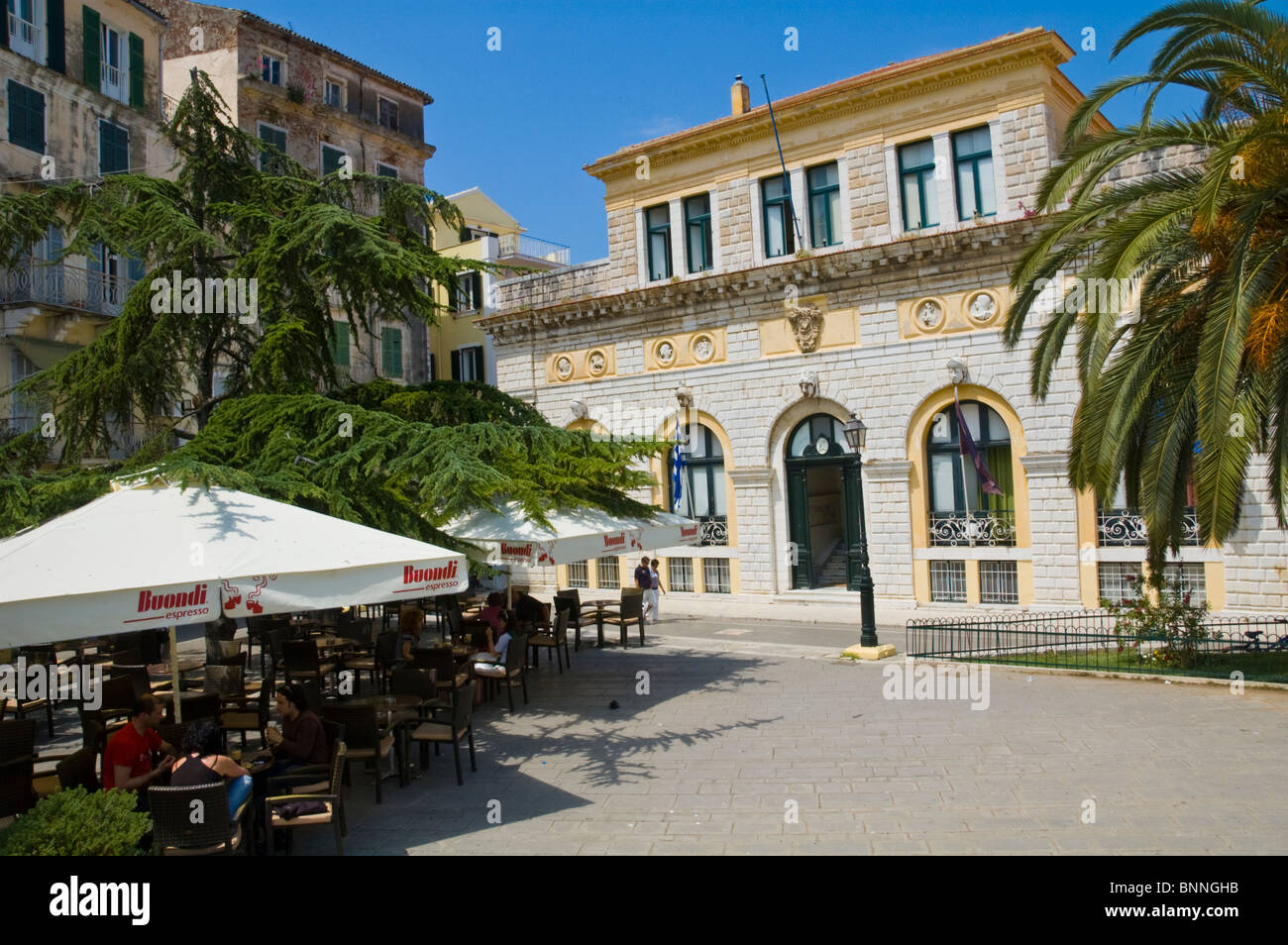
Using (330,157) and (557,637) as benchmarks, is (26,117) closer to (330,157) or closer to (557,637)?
(330,157)

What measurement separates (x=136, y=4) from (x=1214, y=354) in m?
28.5

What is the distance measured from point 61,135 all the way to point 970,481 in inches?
938

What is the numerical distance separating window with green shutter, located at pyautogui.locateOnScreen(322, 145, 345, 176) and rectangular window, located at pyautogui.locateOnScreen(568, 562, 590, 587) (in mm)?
16937

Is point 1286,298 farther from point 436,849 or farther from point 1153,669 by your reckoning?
point 436,849

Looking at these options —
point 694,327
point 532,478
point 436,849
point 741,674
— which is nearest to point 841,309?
point 694,327

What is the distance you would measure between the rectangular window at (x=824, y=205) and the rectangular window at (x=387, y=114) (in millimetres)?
19526

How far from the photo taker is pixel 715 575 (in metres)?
24.4

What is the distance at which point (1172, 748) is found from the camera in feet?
32.4

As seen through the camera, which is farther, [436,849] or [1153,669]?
[1153,669]

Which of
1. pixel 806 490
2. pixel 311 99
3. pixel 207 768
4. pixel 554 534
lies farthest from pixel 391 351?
pixel 207 768

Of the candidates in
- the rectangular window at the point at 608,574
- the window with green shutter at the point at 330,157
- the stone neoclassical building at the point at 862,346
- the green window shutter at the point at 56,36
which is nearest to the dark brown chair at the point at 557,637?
the stone neoclassical building at the point at 862,346

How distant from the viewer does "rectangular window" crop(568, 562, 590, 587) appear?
27.4m

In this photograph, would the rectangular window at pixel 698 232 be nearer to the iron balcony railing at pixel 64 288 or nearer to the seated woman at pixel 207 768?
the iron balcony railing at pixel 64 288

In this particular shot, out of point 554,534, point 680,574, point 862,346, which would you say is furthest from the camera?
point 680,574
